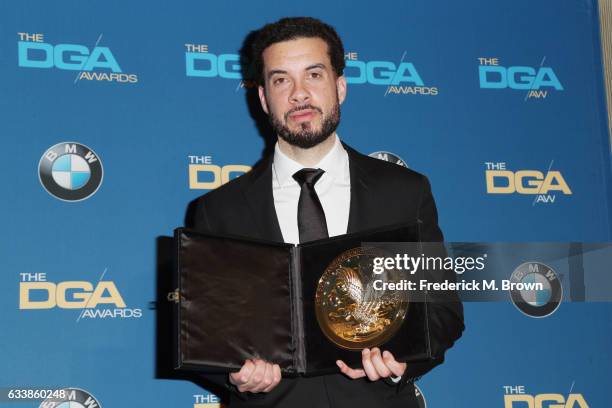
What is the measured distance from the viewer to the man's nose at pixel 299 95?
7.93ft

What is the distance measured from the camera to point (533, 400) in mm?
3215

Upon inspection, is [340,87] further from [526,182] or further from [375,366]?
[526,182]

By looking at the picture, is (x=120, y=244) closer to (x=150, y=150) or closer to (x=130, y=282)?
(x=130, y=282)

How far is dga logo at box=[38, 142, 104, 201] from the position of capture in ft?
9.68

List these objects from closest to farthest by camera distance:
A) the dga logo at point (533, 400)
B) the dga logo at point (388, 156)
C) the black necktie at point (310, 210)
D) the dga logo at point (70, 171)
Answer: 1. the black necktie at point (310, 210)
2. the dga logo at point (70, 171)
3. the dga logo at point (533, 400)
4. the dga logo at point (388, 156)

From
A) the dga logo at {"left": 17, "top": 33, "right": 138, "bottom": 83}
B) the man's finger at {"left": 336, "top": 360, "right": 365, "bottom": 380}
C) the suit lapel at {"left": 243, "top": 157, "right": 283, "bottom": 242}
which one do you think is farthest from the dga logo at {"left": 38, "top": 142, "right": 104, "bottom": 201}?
the man's finger at {"left": 336, "top": 360, "right": 365, "bottom": 380}

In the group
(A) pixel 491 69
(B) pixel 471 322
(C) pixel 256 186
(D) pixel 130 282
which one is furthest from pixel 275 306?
(A) pixel 491 69

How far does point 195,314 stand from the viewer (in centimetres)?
194

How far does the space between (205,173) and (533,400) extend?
160cm

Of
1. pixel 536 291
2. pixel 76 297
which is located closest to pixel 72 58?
pixel 76 297

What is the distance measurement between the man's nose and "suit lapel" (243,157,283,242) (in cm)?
23

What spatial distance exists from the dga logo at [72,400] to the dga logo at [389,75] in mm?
1612

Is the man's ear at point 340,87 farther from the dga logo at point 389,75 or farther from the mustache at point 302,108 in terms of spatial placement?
the dga logo at point 389,75

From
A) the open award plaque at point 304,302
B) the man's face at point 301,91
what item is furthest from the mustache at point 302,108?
the open award plaque at point 304,302
